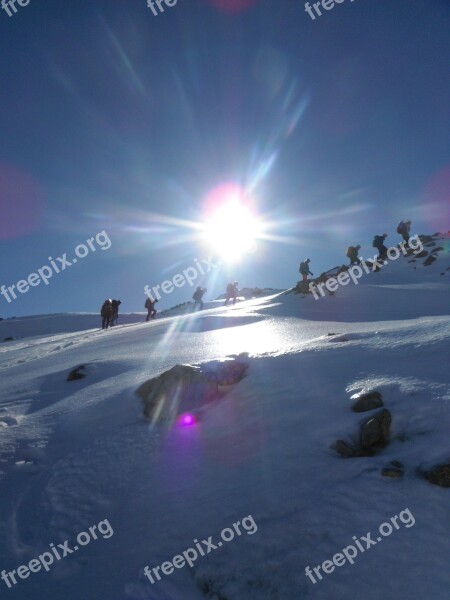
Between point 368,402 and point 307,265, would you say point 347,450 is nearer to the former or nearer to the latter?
point 368,402

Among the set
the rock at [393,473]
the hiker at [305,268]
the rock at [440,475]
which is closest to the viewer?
the rock at [440,475]

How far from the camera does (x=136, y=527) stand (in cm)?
375

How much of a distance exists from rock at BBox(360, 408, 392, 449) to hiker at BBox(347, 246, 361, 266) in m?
30.6

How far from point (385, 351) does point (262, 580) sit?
4.58 meters

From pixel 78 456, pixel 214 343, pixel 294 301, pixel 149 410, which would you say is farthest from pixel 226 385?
pixel 294 301

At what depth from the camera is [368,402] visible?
462 cm

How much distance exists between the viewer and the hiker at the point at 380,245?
108ft

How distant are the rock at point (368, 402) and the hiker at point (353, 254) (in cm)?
3009

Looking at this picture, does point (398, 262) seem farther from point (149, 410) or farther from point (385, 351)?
point (149, 410)

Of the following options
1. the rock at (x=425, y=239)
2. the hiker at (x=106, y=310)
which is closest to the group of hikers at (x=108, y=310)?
the hiker at (x=106, y=310)

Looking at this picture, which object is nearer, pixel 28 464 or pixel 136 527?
pixel 136 527

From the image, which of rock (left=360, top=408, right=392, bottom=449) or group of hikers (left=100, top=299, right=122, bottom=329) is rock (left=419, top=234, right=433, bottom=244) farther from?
rock (left=360, top=408, right=392, bottom=449)

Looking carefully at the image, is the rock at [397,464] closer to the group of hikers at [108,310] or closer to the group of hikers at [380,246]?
the group of hikers at [108,310]

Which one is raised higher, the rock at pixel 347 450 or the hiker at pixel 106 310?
the hiker at pixel 106 310
